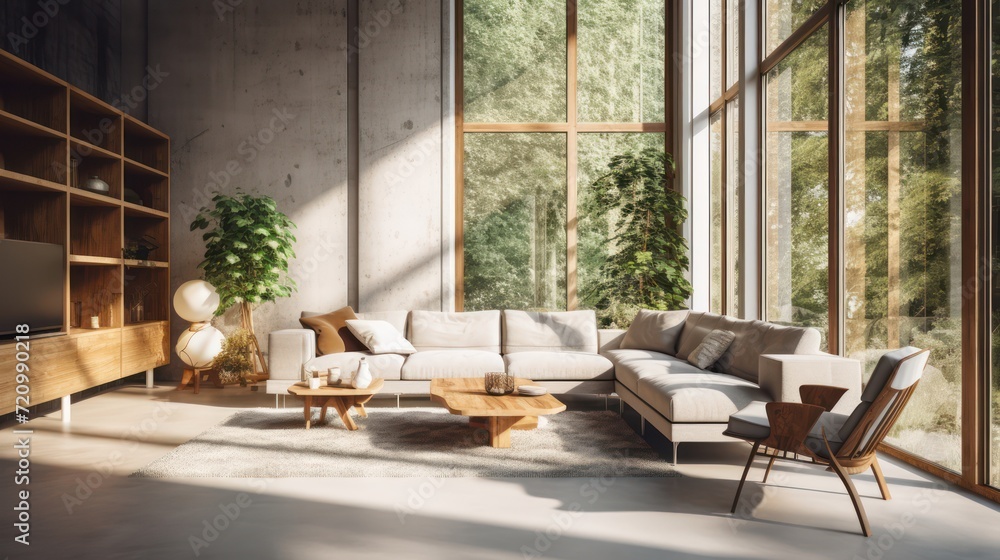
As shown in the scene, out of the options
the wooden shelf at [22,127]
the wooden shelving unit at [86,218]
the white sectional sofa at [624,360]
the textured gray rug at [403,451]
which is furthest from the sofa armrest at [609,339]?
the wooden shelf at [22,127]

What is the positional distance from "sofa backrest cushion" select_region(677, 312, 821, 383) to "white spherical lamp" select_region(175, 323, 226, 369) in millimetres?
4555

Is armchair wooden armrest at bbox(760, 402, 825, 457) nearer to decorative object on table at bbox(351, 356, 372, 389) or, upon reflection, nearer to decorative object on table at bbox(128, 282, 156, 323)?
decorative object on table at bbox(351, 356, 372, 389)

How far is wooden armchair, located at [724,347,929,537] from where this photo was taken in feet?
9.59

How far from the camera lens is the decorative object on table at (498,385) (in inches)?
180

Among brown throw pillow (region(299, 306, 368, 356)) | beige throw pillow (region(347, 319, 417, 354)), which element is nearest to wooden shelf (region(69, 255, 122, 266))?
brown throw pillow (region(299, 306, 368, 356))

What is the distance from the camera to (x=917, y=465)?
3.96 m

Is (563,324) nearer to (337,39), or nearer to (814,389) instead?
(814,389)

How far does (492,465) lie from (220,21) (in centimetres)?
627

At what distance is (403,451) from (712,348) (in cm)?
243

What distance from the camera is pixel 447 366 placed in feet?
18.7

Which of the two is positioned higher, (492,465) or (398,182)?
(398,182)

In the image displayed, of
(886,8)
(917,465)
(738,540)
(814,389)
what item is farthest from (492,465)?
(886,8)

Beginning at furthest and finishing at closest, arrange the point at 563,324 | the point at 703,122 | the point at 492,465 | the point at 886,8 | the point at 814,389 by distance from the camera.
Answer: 1. the point at 703,122
2. the point at 563,324
3. the point at 886,8
4. the point at 492,465
5. the point at 814,389

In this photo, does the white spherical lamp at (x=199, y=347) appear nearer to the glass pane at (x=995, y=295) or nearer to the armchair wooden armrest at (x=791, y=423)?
the armchair wooden armrest at (x=791, y=423)
